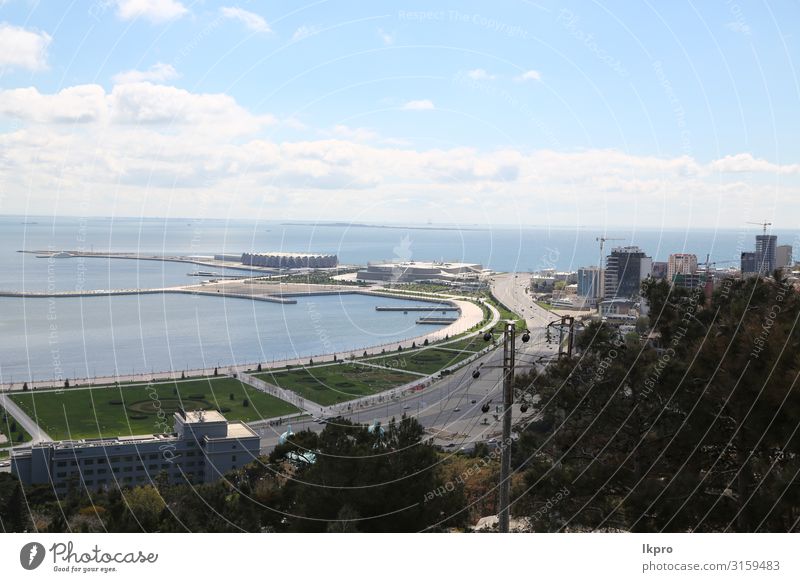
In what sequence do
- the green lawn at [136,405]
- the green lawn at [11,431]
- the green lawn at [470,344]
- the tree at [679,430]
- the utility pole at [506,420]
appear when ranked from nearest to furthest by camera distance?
the utility pole at [506,420] → the tree at [679,430] → the green lawn at [11,431] → the green lawn at [136,405] → the green lawn at [470,344]

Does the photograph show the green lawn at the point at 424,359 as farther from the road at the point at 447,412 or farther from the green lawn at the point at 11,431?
the green lawn at the point at 11,431

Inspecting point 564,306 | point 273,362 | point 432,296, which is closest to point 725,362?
point 273,362

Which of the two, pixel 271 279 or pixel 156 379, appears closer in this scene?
pixel 156 379

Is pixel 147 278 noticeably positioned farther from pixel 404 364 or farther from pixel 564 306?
pixel 404 364

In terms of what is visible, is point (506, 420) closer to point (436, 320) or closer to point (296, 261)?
point (436, 320)

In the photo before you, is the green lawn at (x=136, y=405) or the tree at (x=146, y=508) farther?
the green lawn at (x=136, y=405)

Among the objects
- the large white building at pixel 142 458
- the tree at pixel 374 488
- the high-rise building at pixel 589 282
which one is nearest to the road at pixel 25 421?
the large white building at pixel 142 458
